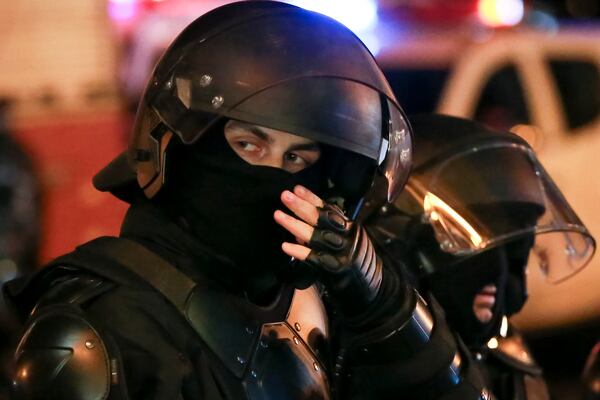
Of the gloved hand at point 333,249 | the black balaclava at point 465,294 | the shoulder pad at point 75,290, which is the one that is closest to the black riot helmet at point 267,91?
the gloved hand at point 333,249

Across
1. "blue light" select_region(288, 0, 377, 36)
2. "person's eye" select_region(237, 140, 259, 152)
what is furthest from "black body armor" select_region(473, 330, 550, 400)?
"blue light" select_region(288, 0, 377, 36)

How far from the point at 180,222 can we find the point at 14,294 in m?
0.39

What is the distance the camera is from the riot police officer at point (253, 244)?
101 inches

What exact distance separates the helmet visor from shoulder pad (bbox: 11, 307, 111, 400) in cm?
117

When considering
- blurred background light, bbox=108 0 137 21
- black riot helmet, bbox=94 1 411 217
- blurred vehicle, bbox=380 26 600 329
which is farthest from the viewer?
blurred background light, bbox=108 0 137 21

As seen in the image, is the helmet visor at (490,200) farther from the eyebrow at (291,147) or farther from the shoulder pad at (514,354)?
the eyebrow at (291,147)

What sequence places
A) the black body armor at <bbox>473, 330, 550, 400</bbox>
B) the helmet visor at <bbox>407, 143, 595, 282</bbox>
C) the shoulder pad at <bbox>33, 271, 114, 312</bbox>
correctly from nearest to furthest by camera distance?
1. the shoulder pad at <bbox>33, 271, 114, 312</bbox>
2. the helmet visor at <bbox>407, 143, 595, 282</bbox>
3. the black body armor at <bbox>473, 330, 550, 400</bbox>

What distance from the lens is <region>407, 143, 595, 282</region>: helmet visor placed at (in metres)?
3.29

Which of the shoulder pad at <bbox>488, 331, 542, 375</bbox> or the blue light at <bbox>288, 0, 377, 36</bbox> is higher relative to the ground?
the shoulder pad at <bbox>488, 331, 542, 375</bbox>

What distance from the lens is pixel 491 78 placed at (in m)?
7.71

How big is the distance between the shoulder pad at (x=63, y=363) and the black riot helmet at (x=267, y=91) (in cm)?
47

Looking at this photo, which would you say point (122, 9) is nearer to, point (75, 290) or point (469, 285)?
point (469, 285)

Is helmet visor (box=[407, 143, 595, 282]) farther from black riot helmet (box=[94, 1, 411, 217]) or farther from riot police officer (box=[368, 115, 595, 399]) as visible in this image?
black riot helmet (box=[94, 1, 411, 217])

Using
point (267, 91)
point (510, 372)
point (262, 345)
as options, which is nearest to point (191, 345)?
point (262, 345)
